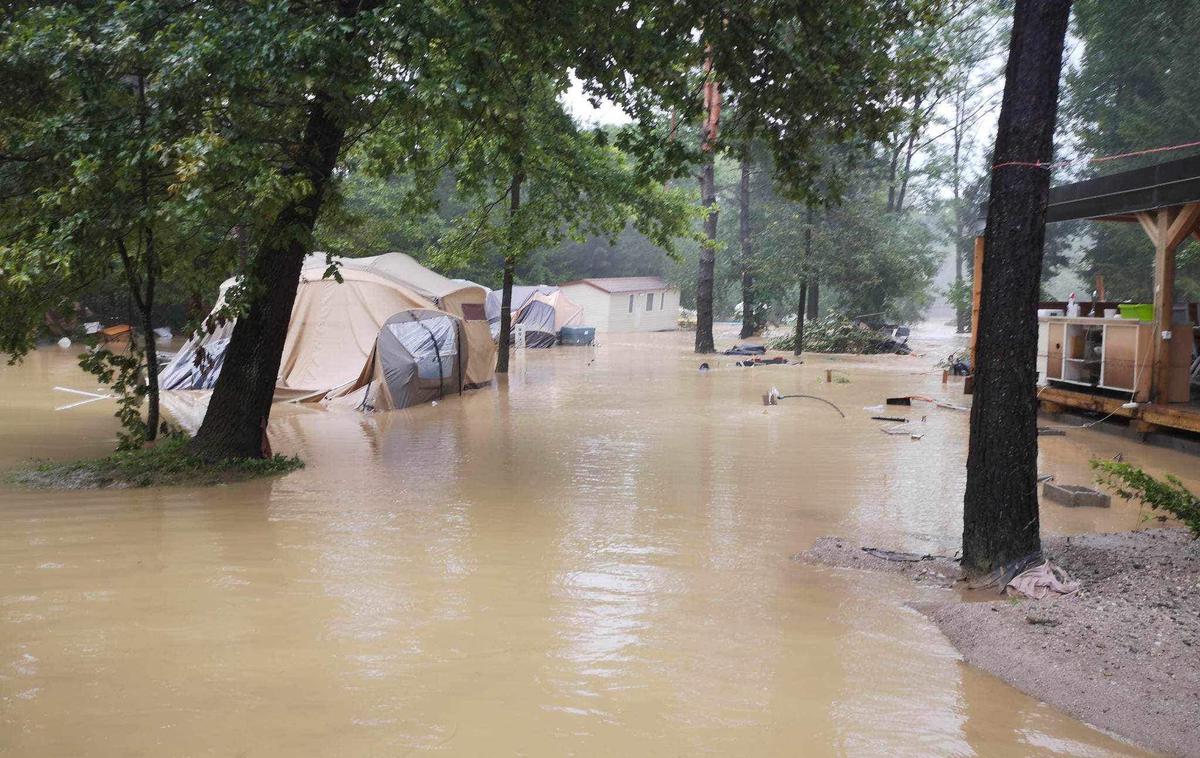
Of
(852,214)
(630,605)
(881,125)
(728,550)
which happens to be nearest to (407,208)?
(881,125)

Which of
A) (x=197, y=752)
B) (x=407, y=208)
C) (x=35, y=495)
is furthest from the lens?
(x=407, y=208)

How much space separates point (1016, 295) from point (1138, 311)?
7.60 meters

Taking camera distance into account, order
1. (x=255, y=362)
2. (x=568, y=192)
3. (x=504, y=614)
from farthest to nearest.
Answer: (x=568, y=192), (x=255, y=362), (x=504, y=614)

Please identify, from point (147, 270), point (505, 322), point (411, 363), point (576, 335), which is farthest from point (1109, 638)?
point (576, 335)

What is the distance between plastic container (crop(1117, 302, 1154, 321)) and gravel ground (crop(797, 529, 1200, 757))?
6680 millimetres

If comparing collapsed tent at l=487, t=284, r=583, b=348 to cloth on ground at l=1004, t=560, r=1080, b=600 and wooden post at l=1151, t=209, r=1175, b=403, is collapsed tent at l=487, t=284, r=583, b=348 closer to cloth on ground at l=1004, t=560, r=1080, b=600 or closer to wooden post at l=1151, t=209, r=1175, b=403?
wooden post at l=1151, t=209, r=1175, b=403

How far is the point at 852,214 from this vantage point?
108 ft

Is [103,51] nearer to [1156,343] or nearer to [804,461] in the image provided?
[804,461]

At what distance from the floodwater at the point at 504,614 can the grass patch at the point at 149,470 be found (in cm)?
42

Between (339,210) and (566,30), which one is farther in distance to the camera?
(339,210)

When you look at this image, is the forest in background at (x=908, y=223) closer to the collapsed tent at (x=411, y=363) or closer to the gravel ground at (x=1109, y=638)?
the collapsed tent at (x=411, y=363)

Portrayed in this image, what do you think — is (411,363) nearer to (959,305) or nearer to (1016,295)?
(1016,295)

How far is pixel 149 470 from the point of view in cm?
930

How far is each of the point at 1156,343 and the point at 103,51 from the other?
11762mm
